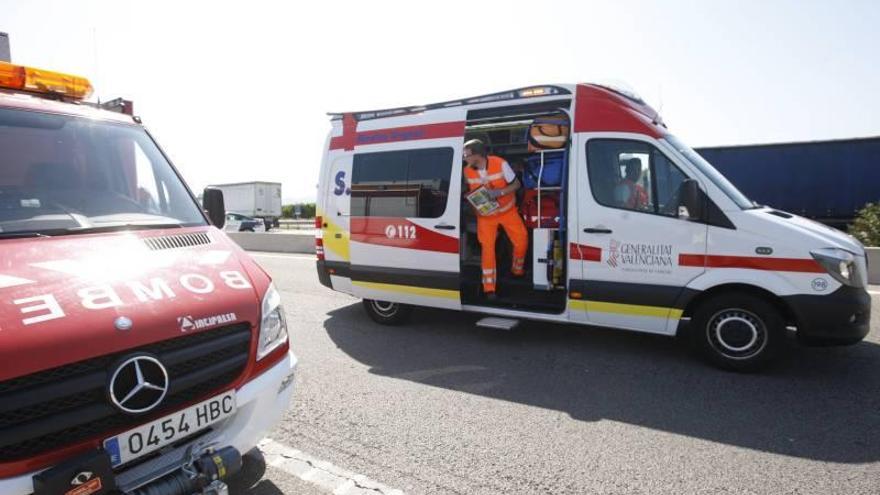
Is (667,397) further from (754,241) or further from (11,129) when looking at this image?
(11,129)

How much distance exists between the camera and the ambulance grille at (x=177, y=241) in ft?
8.75

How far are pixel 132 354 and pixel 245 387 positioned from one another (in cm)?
55

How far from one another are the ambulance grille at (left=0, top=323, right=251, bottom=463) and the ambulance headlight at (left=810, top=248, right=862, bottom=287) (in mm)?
4457

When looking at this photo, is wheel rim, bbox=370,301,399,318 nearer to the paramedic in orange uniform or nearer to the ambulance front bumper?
the paramedic in orange uniform

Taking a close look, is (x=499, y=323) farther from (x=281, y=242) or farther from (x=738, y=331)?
(x=281, y=242)

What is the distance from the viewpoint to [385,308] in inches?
242

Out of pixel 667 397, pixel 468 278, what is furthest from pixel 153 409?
pixel 468 278

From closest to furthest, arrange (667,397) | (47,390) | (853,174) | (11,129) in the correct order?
(47,390) < (11,129) < (667,397) < (853,174)

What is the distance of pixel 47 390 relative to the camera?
1.80 meters

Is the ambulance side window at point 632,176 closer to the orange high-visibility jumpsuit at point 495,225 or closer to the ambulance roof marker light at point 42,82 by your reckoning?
the orange high-visibility jumpsuit at point 495,225

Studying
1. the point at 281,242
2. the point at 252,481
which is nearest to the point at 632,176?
the point at 252,481

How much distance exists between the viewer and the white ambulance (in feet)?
13.6

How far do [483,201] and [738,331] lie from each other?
2.75 meters

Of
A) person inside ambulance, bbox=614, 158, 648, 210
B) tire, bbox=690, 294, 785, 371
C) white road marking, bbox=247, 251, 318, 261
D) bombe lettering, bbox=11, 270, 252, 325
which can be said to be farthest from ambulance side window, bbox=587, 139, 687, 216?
white road marking, bbox=247, 251, 318, 261
